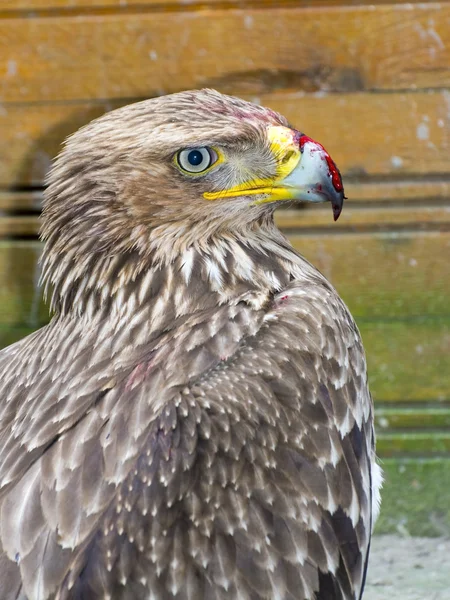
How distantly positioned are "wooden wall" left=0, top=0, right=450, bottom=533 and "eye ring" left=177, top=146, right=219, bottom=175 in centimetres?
159

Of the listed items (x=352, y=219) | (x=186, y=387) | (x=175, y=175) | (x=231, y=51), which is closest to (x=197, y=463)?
(x=186, y=387)

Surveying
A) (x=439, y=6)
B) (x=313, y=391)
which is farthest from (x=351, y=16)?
(x=313, y=391)

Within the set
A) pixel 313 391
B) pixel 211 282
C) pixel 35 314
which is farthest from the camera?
pixel 35 314

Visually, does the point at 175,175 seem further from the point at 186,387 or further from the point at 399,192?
the point at 399,192

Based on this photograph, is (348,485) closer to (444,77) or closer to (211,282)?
(211,282)

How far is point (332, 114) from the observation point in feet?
14.7

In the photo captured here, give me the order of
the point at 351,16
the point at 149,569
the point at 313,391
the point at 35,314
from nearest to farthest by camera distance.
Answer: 1. the point at 149,569
2. the point at 313,391
3. the point at 351,16
4. the point at 35,314

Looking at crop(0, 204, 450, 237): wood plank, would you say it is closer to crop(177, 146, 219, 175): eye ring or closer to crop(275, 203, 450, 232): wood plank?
crop(275, 203, 450, 232): wood plank

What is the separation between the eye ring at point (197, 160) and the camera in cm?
296

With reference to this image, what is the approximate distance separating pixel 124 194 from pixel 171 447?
0.84 metres

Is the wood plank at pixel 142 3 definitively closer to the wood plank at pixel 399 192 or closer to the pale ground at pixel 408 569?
the wood plank at pixel 399 192

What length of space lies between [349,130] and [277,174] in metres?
1.64

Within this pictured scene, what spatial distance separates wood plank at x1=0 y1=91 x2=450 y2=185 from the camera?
4.47 metres

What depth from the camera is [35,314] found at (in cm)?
479
